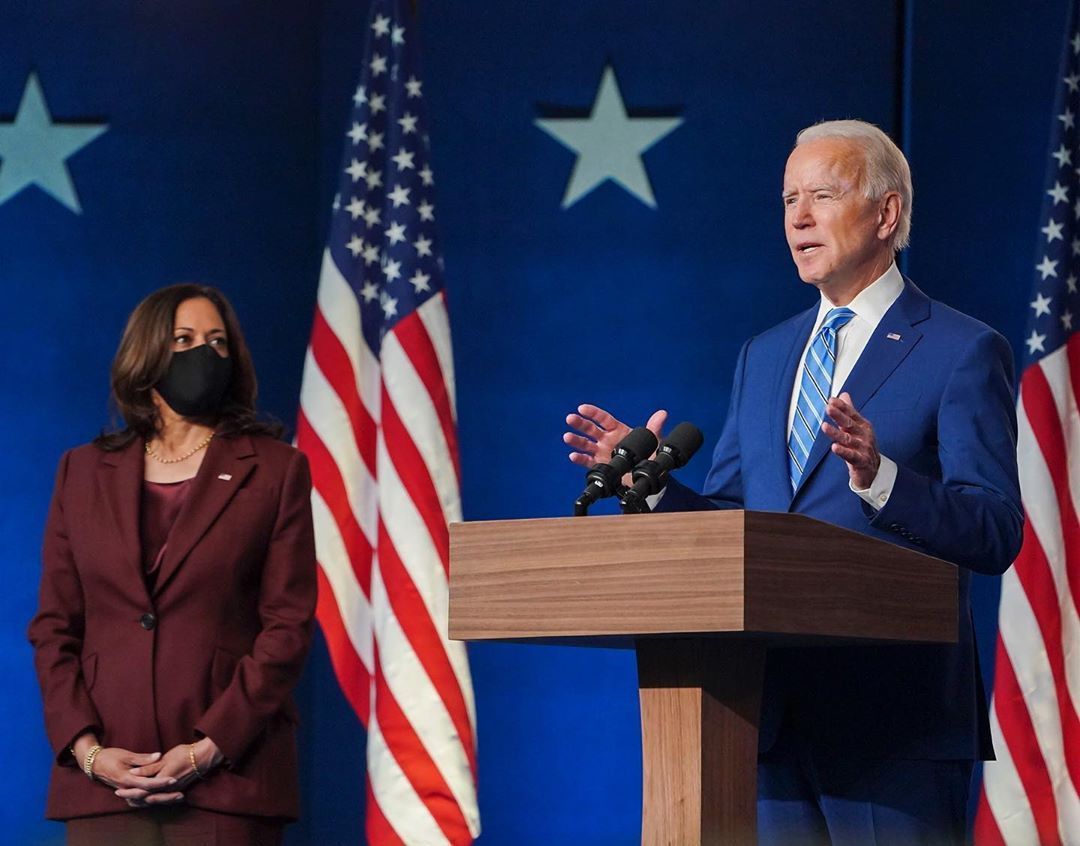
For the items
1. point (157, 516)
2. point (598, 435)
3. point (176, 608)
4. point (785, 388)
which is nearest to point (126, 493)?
point (157, 516)

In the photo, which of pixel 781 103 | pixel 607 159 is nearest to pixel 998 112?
pixel 781 103

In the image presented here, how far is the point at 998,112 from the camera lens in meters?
5.07

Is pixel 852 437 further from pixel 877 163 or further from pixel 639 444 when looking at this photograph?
pixel 877 163

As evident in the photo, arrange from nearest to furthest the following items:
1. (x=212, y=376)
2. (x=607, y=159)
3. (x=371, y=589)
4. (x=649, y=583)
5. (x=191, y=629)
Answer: (x=649, y=583), (x=191, y=629), (x=212, y=376), (x=371, y=589), (x=607, y=159)

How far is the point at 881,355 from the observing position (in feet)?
8.05

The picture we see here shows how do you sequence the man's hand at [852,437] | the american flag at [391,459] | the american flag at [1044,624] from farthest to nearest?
the american flag at [391,459] → the american flag at [1044,624] → the man's hand at [852,437]

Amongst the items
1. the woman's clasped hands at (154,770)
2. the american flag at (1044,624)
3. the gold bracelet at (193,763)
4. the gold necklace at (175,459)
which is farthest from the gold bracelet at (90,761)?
the american flag at (1044,624)

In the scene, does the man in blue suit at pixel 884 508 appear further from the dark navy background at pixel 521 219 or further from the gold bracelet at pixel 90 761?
the dark navy background at pixel 521 219

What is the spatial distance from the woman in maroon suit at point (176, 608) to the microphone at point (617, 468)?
52.2 inches

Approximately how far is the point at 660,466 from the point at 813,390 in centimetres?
49

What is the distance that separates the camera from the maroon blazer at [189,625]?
3.16 metres

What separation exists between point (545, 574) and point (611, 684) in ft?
10.9

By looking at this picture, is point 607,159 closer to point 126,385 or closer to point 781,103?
point 781,103

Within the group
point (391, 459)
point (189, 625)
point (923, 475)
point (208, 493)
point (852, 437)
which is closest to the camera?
point (852, 437)
